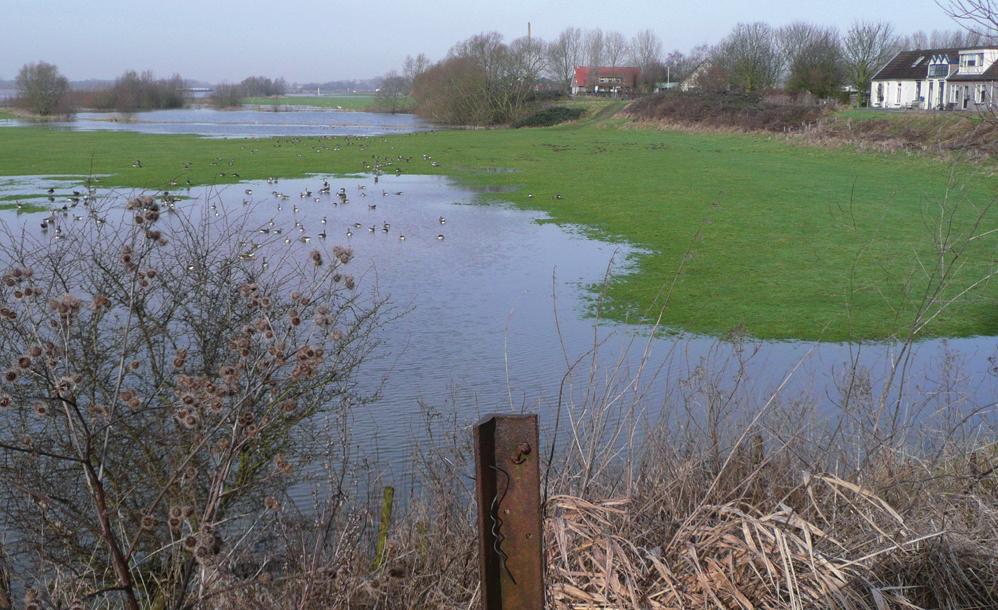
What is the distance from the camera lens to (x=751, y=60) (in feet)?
203

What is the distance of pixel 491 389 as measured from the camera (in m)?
8.88

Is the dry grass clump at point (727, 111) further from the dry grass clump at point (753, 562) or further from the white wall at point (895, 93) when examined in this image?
the dry grass clump at point (753, 562)

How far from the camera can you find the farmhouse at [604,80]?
86.5 metres

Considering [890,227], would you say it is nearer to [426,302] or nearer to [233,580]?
[426,302]

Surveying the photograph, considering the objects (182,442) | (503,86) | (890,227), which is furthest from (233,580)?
(503,86)

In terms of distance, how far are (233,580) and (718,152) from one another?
34389 mm

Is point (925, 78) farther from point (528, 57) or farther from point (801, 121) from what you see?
point (528, 57)

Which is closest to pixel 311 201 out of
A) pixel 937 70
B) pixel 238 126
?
pixel 937 70

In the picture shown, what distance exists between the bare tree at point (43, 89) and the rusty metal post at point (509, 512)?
3244 inches

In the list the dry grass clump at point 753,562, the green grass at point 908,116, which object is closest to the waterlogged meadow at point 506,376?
the dry grass clump at point 753,562

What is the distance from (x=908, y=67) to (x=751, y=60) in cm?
1053

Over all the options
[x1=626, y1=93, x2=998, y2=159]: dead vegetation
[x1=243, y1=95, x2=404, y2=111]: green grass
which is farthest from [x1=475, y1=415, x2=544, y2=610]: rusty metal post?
[x1=243, y1=95, x2=404, y2=111]: green grass

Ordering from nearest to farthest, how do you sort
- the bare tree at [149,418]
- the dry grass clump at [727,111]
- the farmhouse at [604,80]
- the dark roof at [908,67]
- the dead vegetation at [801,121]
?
the bare tree at [149,418], the dead vegetation at [801,121], the dry grass clump at [727,111], the dark roof at [908,67], the farmhouse at [604,80]

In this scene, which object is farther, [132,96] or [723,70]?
[132,96]
